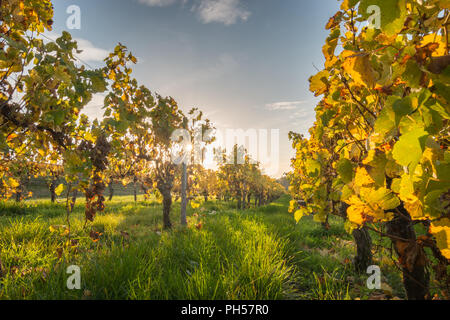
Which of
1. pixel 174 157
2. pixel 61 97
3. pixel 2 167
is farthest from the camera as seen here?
pixel 174 157

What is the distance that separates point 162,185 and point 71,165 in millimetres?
4213

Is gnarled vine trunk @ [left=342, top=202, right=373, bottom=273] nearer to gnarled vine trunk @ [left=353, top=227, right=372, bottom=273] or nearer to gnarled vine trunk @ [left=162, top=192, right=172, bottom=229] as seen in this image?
gnarled vine trunk @ [left=353, top=227, right=372, bottom=273]

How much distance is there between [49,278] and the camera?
213cm

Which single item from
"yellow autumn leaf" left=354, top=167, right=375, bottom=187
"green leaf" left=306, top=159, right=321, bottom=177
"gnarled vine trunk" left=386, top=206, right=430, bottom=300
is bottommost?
"gnarled vine trunk" left=386, top=206, right=430, bottom=300

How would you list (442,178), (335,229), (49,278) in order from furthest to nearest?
(335,229) < (49,278) < (442,178)

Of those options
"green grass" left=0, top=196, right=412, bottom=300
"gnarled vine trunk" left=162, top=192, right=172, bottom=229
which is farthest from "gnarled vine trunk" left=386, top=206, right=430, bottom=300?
"gnarled vine trunk" left=162, top=192, right=172, bottom=229

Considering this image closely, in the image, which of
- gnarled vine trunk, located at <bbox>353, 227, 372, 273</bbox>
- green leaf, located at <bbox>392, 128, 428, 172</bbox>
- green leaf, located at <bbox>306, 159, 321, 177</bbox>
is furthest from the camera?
gnarled vine trunk, located at <bbox>353, 227, 372, 273</bbox>

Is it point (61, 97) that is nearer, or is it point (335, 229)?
point (61, 97)
